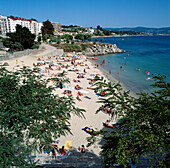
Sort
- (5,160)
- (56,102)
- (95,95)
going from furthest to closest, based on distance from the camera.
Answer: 1. (95,95)
2. (56,102)
3. (5,160)

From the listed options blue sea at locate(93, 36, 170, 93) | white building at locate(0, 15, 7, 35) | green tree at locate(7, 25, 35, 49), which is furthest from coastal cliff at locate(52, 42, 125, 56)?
white building at locate(0, 15, 7, 35)

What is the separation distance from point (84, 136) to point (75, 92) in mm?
8098

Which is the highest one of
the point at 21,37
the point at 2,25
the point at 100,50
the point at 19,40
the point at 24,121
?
the point at 2,25

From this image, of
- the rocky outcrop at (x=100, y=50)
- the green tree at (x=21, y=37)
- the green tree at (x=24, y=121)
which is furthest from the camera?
the rocky outcrop at (x=100, y=50)

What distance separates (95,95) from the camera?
17.0 m

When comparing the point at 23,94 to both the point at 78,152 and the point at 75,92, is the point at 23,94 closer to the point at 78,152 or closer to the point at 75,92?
the point at 78,152

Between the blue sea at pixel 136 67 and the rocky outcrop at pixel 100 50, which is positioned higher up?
the rocky outcrop at pixel 100 50

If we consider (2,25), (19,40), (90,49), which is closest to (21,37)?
(19,40)

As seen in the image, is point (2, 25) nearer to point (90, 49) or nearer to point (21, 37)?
point (21, 37)

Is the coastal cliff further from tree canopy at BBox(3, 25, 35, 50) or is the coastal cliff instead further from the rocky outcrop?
tree canopy at BBox(3, 25, 35, 50)

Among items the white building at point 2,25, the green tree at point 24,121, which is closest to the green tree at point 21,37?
the green tree at point 24,121

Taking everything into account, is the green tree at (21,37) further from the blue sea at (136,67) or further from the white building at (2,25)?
the white building at (2,25)

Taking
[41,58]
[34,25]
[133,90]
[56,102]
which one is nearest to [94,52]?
[41,58]

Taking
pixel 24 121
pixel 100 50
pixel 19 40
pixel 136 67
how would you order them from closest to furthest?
pixel 24 121 → pixel 136 67 → pixel 19 40 → pixel 100 50
